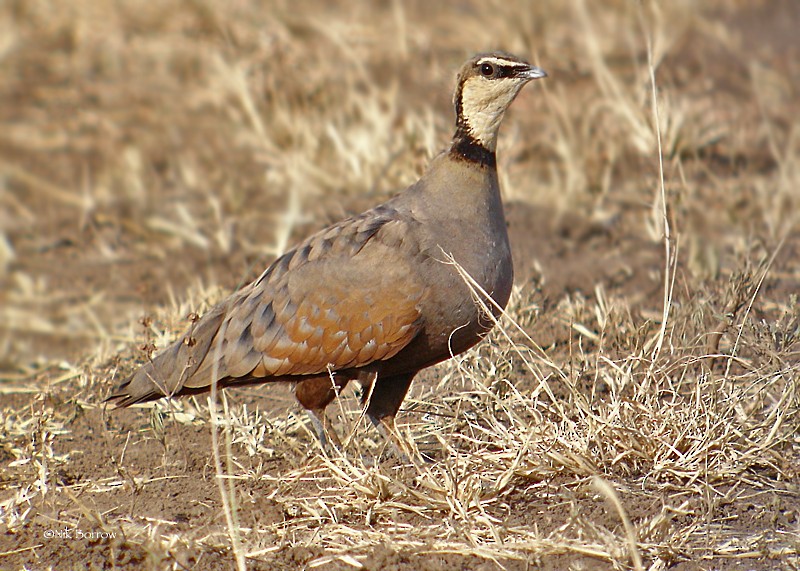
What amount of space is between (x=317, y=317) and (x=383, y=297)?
0.30m

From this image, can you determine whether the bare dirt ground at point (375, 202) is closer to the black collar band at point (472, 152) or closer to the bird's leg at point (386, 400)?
the bird's leg at point (386, 400)

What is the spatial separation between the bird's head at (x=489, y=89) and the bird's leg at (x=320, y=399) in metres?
1.11

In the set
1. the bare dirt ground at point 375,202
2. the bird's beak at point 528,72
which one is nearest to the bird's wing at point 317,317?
the bare dirt ground at point 375,202

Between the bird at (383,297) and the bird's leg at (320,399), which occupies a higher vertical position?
the bird at (383,297)

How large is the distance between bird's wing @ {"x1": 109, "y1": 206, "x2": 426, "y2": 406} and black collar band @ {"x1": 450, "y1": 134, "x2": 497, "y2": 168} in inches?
13.8

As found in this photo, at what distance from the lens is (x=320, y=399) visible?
4.51 meters

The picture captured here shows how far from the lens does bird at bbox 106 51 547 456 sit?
421 cm

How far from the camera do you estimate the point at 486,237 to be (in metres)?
4.33

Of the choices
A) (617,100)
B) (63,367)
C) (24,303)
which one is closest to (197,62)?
(24,303)

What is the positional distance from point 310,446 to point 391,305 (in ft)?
2.37

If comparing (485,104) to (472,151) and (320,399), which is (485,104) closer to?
(472,151)

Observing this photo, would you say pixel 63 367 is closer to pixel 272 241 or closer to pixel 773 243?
pixel 272 241

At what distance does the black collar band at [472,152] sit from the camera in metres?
4.45

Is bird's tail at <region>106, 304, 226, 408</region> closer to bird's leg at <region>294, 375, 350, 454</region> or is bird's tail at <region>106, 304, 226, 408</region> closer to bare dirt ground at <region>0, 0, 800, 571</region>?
bare dirt ground at <region>0, 0, 800, 571</region>
